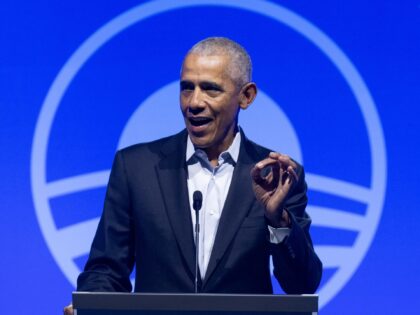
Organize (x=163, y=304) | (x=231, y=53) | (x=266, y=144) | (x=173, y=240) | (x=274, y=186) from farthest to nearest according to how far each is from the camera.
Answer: (x=266, y=144) < (x=231, y=53) < (x=173, y=240) < (x=274, y=186) < (x=163, y=304)

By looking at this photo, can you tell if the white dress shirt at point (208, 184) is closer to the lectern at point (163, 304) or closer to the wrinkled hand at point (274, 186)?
the wrinkled hand at point (274, 186)

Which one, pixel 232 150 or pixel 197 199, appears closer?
pixel 197 199

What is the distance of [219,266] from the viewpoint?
8.29 ft

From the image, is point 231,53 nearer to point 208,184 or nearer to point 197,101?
point 197,101

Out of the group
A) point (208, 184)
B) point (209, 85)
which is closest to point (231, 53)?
point (209, 85)

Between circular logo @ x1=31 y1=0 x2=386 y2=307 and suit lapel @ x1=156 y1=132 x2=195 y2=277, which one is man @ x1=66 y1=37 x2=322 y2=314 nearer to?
suit lapel @ x1=156 y1=132 x2=195 y2=277

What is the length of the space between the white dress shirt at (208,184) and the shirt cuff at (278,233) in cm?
27

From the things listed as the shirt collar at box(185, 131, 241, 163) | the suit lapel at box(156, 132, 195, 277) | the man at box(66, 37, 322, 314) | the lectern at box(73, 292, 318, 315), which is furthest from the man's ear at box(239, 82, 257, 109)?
the lectern at box(73, 292, 318, 315)

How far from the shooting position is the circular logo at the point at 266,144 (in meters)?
3.59

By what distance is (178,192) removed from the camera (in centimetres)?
266

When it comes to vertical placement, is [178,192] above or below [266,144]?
below

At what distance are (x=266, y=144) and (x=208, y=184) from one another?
3.18ft

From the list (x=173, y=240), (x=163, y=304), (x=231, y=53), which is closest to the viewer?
(x=163, y=304)

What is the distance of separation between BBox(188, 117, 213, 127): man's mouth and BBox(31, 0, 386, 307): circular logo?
1001mm
